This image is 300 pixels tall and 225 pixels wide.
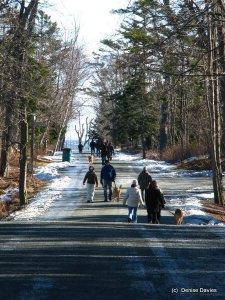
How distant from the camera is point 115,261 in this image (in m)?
9.80

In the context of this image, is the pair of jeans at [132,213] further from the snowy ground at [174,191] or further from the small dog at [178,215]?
the snowy ground at [174,191]

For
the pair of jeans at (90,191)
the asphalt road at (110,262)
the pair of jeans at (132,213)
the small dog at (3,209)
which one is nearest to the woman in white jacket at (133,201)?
the pair of jeans at (132,213)

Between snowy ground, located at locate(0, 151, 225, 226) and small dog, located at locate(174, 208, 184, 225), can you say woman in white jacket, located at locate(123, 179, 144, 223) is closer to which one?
small dog, located at locate(174, 208, 184, 225)

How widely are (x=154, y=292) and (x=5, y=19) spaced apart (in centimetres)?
1400

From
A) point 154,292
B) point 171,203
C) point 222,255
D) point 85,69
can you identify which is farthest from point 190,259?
point 85,69

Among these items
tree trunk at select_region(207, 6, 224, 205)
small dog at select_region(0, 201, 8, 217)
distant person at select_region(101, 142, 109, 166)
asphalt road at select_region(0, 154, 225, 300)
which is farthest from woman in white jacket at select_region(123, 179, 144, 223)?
distant person at select_region(101, 142, 109, 166)

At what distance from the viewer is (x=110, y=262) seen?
9727 mm

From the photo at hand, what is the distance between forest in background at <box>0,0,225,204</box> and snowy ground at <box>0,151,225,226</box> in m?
1.58

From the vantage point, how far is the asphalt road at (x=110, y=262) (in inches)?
306

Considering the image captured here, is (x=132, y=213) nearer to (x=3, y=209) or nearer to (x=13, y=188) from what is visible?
(x=3, y=209)

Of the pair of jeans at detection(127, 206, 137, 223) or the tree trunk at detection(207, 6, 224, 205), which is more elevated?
the tree trunk at detection(207, 6, 224, 205)

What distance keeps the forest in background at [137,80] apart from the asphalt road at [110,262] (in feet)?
13.2

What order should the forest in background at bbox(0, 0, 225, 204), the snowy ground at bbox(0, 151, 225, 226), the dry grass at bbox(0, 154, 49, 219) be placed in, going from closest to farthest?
the forest in background at bbox(0, 0, 225, 204), the snowy ground at bbox(0, 151, 225, 226), the dry grass at bbox(0, 154, 49, 219)

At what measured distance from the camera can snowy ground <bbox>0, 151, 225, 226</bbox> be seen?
20016 millimetres
